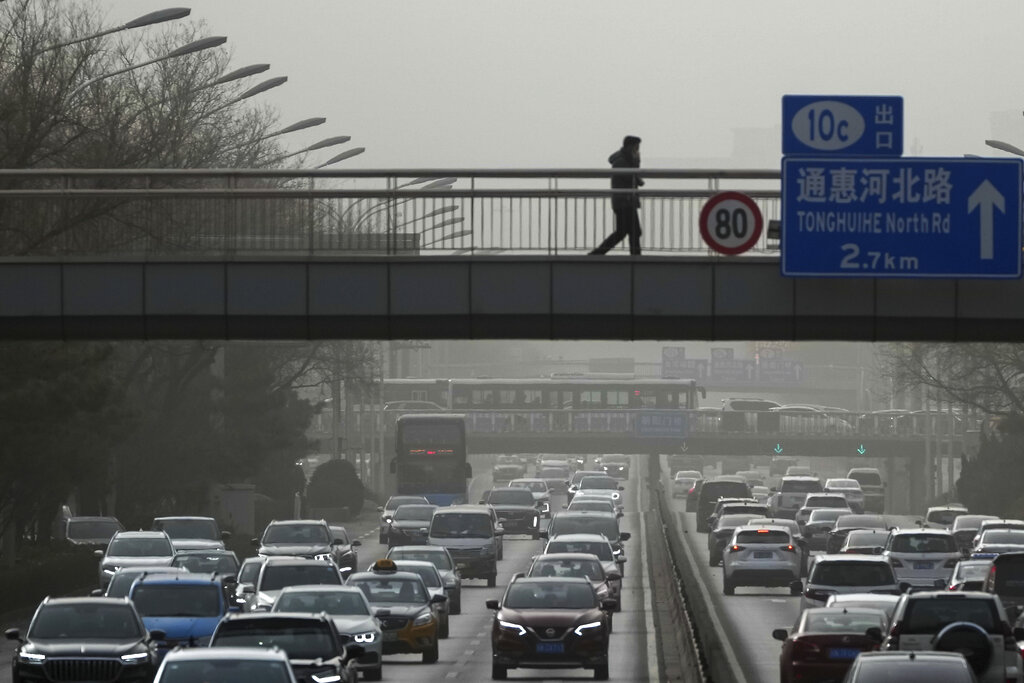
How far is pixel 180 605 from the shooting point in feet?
98.2

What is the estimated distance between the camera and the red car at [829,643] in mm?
26203

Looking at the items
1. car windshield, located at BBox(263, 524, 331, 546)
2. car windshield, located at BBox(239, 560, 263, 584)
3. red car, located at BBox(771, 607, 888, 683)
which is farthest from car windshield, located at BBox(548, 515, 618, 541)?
red car, located at BBox(771, 607, 888, 683)

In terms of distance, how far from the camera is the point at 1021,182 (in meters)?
29.8

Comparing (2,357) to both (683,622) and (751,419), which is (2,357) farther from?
(751,419)

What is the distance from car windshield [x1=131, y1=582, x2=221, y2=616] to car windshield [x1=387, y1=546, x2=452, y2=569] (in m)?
13.7

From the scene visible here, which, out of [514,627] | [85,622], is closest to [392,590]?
[514,627]

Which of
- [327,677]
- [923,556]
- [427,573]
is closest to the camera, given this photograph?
[327,677]

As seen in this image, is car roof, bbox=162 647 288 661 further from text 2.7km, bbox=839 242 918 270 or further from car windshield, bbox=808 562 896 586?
car windshield, bbox=808 562 896 586

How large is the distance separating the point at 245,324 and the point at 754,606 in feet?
65.0

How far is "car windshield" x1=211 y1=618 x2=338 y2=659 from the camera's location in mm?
23719

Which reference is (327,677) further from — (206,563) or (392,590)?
(206,563)

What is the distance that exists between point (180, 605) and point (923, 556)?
63.5 feet

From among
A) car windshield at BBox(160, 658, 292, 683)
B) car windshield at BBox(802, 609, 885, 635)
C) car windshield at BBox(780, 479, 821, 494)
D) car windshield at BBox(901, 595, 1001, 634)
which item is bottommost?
car windshield at BBox(780, 479, 821, 494)

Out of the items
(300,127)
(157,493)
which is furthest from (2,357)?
(157,493)
